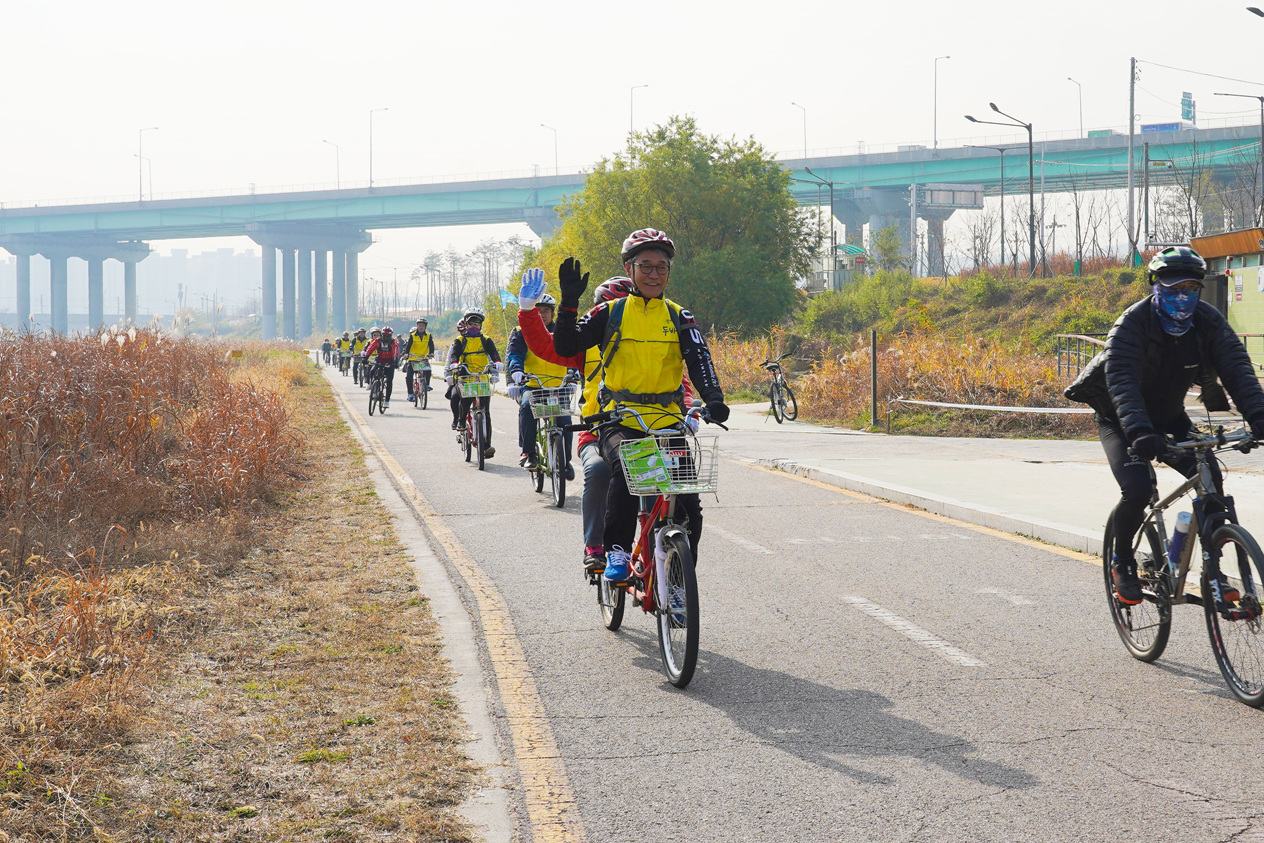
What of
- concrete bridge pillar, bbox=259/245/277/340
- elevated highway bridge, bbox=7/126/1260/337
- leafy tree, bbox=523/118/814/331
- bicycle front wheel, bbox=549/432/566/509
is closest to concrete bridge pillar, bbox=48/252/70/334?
elevated highway bridge, bbox=7/126/1260/337

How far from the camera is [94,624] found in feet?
18.9

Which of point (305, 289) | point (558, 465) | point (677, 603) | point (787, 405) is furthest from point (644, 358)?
point (305, 289)

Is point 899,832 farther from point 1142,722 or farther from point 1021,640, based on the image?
point 1021,640

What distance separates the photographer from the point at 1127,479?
5637 millimetres

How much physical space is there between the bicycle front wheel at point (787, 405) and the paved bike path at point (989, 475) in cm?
270

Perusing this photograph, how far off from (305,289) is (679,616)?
124762 millimetres

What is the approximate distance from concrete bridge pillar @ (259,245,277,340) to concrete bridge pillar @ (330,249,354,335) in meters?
6.04

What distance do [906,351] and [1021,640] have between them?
16587 mm

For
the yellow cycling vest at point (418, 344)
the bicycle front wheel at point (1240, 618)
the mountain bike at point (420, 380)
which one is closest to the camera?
the bicycle front wheel at point (1240, 618)

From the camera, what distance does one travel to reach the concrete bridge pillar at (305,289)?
123938 mm

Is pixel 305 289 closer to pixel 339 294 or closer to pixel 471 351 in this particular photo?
pixel 339 294

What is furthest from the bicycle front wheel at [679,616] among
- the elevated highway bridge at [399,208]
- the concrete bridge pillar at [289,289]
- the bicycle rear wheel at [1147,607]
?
the concrete bridge pillar at [289,289]

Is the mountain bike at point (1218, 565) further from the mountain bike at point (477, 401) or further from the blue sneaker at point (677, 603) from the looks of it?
the mountain bike at point (477, 401)

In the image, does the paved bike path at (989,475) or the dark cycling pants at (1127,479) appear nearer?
the dark cycling pants at (1127,479)
